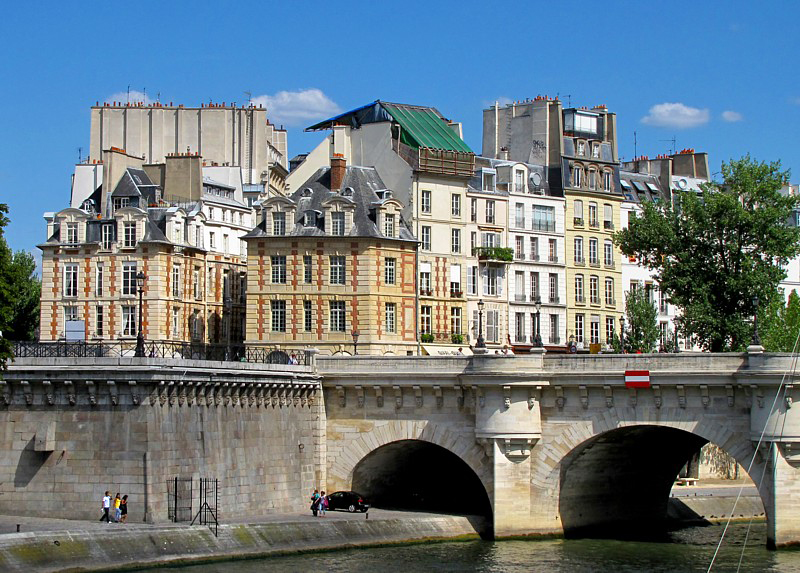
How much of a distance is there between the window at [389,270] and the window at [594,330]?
15.7 metres

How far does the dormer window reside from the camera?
80.0 metres

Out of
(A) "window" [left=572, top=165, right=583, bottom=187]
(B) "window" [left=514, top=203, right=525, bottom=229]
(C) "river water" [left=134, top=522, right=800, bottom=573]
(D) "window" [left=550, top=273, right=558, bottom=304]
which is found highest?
(A) "window" [left=572, top=165, right=583, bottom=187]

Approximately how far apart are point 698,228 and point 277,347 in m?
20.9

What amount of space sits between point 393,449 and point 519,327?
895 inches

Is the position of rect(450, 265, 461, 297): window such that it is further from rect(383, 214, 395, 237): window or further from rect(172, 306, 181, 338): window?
rect(172, 306, 181, 338): window

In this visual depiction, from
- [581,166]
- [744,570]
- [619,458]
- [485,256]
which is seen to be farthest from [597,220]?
[744,570]

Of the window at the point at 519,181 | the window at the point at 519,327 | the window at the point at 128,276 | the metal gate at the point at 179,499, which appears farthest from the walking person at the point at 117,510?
the window at the point at 519,181

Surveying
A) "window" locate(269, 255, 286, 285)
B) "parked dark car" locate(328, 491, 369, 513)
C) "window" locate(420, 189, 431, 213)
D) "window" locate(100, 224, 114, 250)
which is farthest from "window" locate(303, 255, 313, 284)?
"parked dark car" locate(328, 491, 369, 513)

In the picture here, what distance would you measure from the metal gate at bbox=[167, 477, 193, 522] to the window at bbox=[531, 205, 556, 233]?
37565 millimetres

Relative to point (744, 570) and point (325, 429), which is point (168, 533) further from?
point (744, 570)

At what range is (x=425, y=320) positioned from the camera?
8419 centimetres

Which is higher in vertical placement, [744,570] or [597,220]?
[597,220]

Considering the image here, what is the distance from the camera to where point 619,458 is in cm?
6762

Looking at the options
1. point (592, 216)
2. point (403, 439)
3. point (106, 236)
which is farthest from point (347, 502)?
point (592, 216)
